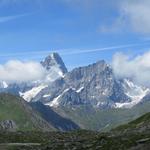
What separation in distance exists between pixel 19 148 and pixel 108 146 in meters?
42.2

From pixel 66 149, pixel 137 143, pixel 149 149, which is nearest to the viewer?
pixel 149 149

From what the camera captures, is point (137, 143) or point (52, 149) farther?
point (52, 149)

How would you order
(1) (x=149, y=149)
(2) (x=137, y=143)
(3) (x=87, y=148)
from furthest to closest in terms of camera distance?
(3) (x=87, y=148) → (2) (x=137, y=143) → (1) (x=149, y=149)

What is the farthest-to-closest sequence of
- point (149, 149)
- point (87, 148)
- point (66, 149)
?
point (66, 149), point (87, 148), point (149, 149)

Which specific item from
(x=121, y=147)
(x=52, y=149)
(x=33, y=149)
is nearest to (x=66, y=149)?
(x=52, y=149)

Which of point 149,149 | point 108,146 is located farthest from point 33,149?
point 149,149

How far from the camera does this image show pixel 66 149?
354ft

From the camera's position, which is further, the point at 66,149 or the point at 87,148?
the point at 66,149

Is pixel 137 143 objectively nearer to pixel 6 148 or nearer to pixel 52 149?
pixel 52 149

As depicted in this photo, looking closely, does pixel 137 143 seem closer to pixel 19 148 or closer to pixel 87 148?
pixel 87 148

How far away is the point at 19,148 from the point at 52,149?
47.4 ft

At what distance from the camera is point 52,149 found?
367ft

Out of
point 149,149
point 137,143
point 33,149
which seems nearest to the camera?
point 149,149

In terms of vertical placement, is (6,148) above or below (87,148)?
above
